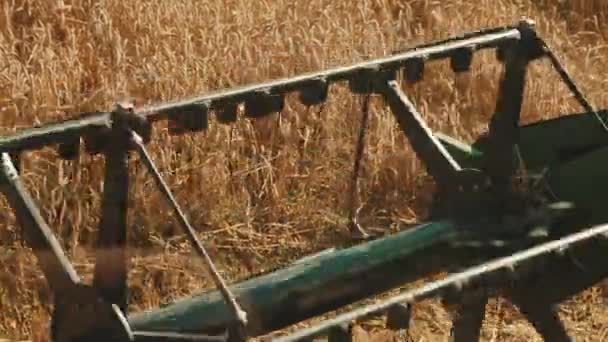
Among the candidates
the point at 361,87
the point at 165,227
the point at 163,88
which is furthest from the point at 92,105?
the point at 361,87

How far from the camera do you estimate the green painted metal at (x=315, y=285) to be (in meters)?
2.14

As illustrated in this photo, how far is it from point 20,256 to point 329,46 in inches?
70.7

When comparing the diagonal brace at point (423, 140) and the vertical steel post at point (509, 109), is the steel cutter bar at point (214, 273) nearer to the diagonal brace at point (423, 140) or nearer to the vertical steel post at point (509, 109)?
the diagonal brace at point (423, 140)

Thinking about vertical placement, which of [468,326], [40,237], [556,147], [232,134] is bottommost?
[468,326]

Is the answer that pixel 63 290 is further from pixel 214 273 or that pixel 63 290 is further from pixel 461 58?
pixel 461 58

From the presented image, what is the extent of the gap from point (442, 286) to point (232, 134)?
7.82ft

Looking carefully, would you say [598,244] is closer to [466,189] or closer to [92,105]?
[466,189]

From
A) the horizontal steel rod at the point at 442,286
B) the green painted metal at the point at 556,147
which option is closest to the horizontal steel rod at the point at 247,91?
the green painted metal at the point at 556,147

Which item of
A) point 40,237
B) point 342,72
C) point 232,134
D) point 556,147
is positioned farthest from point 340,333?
point 232,134

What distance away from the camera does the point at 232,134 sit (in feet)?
14.1

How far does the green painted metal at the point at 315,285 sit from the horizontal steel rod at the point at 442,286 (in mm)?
329

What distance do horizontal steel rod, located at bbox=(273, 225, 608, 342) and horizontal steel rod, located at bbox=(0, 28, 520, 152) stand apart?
608mm

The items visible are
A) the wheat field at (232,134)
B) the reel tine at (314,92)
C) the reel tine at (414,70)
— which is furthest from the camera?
the wheat field at (232,134)

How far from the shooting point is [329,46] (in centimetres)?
488
